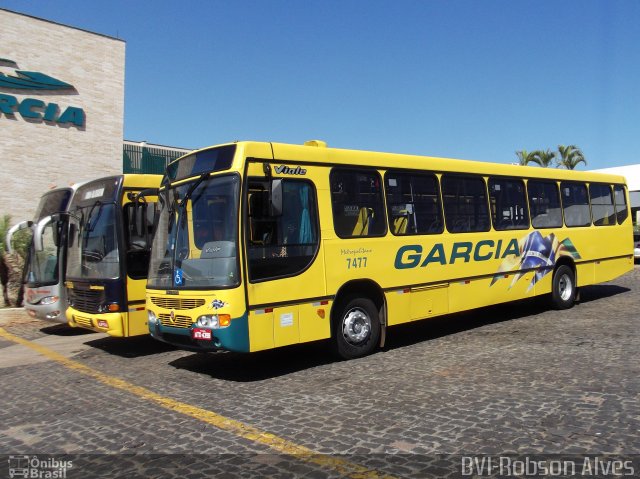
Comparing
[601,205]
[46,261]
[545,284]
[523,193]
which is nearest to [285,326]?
[46,261]

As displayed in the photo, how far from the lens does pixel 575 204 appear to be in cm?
1245

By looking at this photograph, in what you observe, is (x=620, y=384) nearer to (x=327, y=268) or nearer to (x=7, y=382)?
(x=327, y=268)

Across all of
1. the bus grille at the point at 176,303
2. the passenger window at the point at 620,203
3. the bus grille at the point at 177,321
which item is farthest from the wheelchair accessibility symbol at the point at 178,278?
the passenger window at the point at 620,203

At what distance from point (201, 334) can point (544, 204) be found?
8.10 metres

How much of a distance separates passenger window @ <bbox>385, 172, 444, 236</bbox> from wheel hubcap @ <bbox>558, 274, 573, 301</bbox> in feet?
14.6

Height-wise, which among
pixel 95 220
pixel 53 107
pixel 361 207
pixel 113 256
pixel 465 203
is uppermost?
pixel 53 107

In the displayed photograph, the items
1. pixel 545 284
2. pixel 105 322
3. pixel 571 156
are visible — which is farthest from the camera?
pixel 571 156

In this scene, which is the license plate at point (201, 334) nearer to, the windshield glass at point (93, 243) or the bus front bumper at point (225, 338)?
the bus front bumper at point (225, 338)

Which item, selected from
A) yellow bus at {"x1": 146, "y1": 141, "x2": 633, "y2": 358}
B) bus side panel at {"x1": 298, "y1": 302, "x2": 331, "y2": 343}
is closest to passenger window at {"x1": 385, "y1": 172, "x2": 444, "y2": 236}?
yellow bus at {"x1": 146, "y1": 141, "x2": 633, "y2": 358}

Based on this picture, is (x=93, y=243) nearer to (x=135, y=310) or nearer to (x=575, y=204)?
(x=135, y=310)

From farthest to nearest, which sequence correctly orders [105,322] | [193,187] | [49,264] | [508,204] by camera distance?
[49,264] < [508,204] < [105,322] < [193,187]

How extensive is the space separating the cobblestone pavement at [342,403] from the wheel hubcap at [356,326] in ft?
1.27

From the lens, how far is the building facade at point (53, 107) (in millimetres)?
18469

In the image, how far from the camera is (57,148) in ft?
63.7
